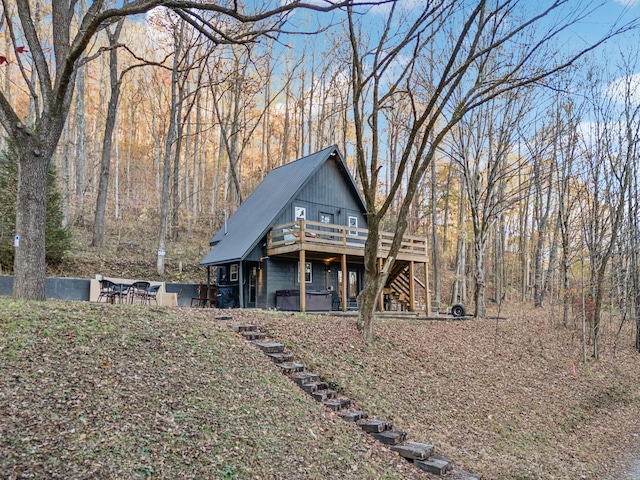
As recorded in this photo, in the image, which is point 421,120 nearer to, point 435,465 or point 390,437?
point 390,437

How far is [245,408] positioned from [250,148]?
105 ft

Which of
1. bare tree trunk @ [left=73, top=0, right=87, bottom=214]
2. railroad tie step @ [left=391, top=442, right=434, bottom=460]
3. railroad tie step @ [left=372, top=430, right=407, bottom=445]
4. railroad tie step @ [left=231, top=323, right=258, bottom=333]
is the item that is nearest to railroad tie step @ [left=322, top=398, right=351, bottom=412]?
railroad tie step @ [left=372, top=430, right=407, bottom=445]

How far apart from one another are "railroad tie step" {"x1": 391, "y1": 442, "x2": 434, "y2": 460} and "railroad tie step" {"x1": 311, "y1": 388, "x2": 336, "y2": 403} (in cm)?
144

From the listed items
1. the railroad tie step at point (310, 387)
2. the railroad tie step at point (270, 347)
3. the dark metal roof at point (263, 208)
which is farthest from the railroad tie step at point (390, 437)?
the dark metal roof at point (263, 208)

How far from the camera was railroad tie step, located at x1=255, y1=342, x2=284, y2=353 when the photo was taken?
8508 mm

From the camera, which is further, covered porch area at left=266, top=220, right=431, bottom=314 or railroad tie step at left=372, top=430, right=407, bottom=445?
covered porch area at left=266, top=220, right=431, bottom=314

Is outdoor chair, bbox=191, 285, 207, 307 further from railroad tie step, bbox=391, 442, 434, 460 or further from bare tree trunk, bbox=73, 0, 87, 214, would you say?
railroad tie step, bbox=391, 442, 434, 460

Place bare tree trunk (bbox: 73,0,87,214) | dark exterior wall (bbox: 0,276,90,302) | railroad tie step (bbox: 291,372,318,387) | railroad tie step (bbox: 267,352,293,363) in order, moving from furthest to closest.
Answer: bare tree trunk (bbox: 73,0,87,214) < dark exterior wall (bbox: 0,276,90,302) < railroad tie step (bbox: 267,352,293,363) < railroad tie step (bbox: 291,372,318,387)

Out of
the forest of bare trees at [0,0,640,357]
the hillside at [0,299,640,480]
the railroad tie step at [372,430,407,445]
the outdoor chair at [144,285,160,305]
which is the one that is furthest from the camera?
the outdoor chair at [144,285,160,305]

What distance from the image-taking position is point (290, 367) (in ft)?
25.8

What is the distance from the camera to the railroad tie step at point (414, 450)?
609 cm

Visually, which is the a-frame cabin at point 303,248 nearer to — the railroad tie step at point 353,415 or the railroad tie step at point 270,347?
the railroad tie step at point 270,347

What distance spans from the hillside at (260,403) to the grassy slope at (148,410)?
0.06 feet

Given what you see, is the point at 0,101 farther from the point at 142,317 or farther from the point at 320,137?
the point at 320,137
